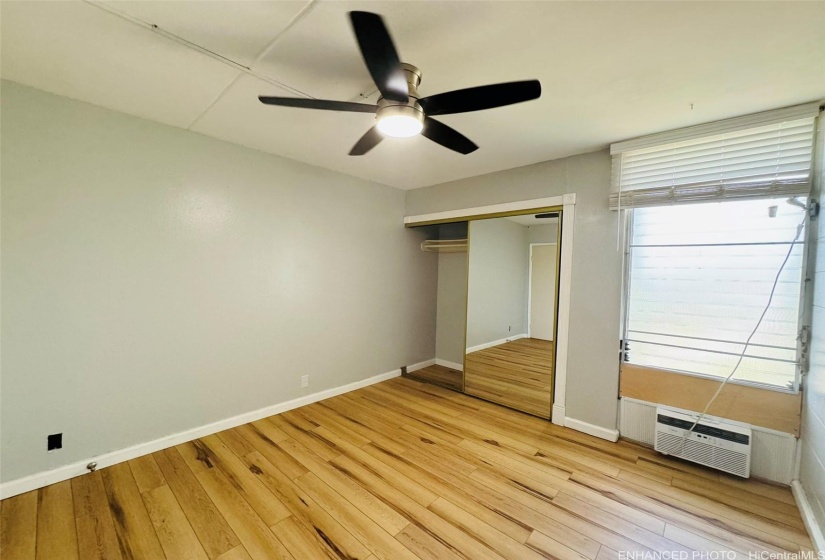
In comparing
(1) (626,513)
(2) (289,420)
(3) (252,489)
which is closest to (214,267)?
(2) (289,420)

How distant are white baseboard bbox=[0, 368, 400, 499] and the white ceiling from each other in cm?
248

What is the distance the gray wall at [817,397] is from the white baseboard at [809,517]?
32 millimetres

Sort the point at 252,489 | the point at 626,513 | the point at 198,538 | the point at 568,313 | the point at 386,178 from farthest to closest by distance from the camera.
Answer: the point at 386,178
the point at 568,313
the point at 252,489
the point at 626,513
the point at 198,538

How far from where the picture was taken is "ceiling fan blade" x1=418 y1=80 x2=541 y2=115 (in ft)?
4.22

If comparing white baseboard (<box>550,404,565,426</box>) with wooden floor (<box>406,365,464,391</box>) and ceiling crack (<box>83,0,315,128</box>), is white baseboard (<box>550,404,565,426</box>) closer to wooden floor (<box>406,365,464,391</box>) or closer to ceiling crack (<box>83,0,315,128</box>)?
wooden floor (<box>406,365,464,391</box>)

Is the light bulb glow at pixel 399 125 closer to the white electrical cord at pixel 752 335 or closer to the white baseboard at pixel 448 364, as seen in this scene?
the white electrical cord at pixel 752 335

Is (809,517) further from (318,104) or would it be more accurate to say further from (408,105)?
(318,104)

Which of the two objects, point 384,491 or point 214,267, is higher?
point 214,267

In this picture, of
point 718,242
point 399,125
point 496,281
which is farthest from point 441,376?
point 399,125

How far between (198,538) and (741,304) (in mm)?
3783

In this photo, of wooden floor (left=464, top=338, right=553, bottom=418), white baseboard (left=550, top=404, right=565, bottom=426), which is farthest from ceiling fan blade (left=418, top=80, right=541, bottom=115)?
white baseboard (left=550, top=404, right=565, bottom=426)

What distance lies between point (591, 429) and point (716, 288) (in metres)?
1.52

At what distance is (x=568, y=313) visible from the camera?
2887mm

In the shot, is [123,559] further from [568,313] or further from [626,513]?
[568,313]
